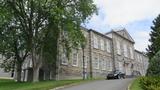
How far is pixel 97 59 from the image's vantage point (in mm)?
47531

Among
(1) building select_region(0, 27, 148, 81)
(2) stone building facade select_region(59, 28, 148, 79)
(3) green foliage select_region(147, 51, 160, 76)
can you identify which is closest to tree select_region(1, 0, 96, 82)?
(1) building select_region(0, 27, 148, 81)

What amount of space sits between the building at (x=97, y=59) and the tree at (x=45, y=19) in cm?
432

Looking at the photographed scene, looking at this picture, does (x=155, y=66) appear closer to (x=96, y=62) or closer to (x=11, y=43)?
(x=11, y=43)

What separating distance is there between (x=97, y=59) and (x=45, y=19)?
16918 mm

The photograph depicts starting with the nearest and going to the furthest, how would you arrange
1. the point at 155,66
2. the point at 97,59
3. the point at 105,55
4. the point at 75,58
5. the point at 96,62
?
the point at 155,66 < the point at 75,58 < the point at 96,62 < the point at 97,59 < the point at 105,55

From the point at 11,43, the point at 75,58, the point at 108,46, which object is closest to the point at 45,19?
the point at 11,43

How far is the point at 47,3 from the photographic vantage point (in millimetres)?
31312

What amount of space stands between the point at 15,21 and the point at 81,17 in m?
8.89

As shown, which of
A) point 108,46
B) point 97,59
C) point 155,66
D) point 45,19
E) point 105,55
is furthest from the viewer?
point 108,46

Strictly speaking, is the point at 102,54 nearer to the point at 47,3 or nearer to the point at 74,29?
the point at 74,29

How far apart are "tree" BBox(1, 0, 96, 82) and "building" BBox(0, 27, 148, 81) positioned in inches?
170

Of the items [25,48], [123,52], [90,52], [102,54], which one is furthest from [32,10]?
[123,52]

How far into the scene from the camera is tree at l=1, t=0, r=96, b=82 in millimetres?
31844

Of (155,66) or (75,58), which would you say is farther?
(75,58)
